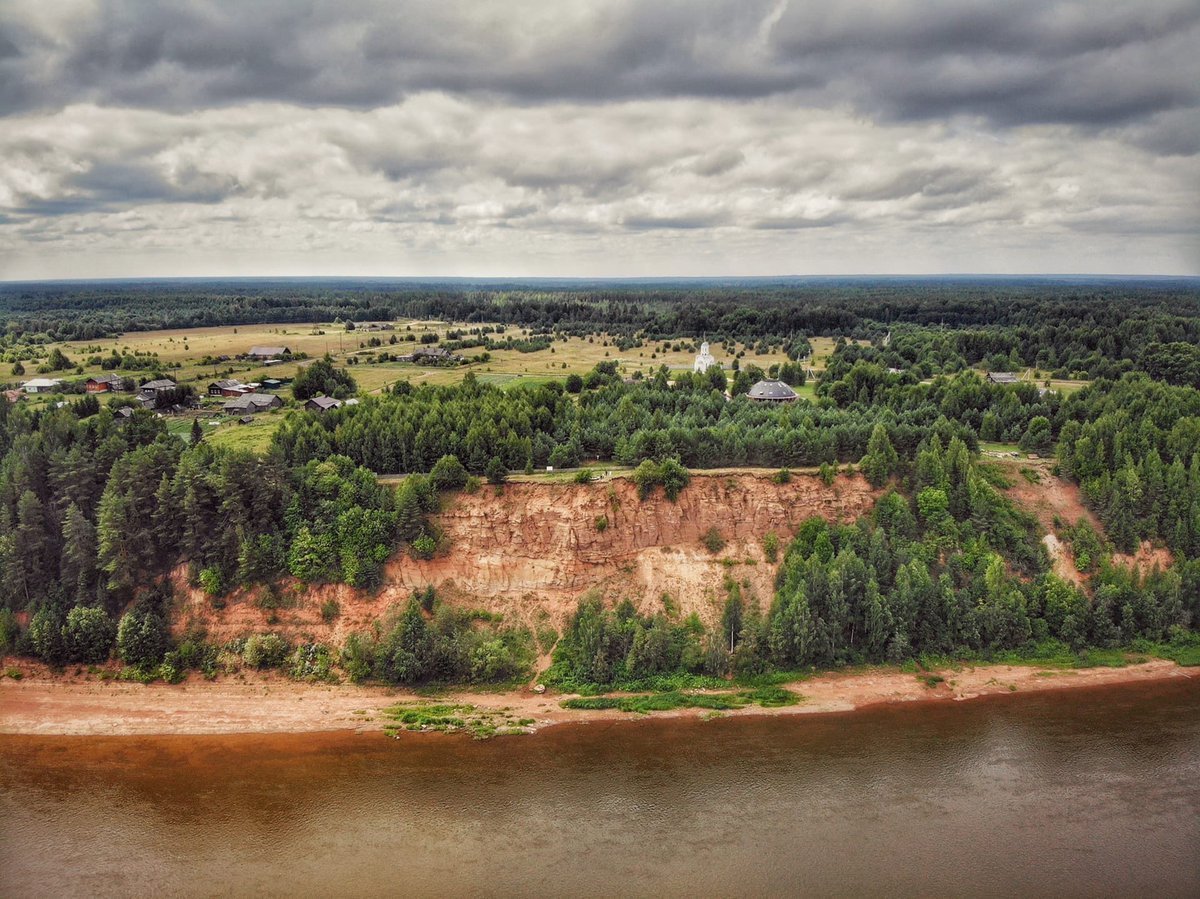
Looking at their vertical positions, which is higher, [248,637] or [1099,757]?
[248,637]

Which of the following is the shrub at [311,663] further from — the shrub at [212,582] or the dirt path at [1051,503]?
the dirt path at [1051,503]

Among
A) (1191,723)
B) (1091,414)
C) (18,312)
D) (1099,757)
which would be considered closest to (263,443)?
(1099,757)

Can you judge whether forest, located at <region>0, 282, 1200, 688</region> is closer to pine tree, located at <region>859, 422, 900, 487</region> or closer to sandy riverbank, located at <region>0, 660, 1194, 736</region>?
pine tree, located at <region>859, 422, 900, 487</region>

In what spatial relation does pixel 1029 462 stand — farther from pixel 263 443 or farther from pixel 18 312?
pixel 18 312

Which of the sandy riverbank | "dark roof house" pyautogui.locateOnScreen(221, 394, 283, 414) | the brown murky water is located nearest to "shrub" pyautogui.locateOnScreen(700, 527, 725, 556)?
the sandy riverbank

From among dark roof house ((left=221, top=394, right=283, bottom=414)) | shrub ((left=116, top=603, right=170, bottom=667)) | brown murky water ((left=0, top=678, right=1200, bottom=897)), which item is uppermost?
dark roof house ((left=221, top=394, right=283, bottom=414))
